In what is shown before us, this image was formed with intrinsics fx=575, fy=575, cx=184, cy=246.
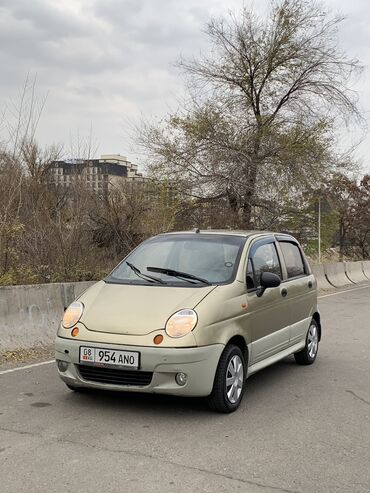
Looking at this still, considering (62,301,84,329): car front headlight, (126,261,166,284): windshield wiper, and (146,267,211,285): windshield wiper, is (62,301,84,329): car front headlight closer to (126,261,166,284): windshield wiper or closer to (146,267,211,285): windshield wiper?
(126,261,166,284): windshield wiper

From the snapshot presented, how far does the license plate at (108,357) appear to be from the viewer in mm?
4832

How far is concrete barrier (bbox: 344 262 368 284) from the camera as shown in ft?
73.2

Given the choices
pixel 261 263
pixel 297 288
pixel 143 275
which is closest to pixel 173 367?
pixel 143 275

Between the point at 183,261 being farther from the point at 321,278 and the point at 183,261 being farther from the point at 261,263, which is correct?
the point at 321,278

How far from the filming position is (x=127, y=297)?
5.39 metres

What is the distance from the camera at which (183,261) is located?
6016mm

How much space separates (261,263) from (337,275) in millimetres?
15596

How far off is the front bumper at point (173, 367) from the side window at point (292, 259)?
2.27 metres

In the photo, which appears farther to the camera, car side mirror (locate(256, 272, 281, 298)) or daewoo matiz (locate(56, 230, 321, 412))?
car side mirror (locate(256, 272, 281, 298))

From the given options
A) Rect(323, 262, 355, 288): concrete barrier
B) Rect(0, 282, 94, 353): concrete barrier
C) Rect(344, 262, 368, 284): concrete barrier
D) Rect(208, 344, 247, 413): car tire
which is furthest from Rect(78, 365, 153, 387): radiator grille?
Rect(344, 262, 368, 284): concrete barrier

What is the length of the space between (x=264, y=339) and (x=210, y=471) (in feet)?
7.55

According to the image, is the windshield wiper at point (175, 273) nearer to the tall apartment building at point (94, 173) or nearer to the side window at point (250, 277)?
the side window at point (250, 277)

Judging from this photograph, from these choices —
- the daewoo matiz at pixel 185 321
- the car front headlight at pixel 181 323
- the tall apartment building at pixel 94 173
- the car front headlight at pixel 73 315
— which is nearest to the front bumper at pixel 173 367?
the daewoo matiz at pixel 185 321

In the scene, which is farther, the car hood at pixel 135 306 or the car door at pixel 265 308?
the car door at pixel 265 308
